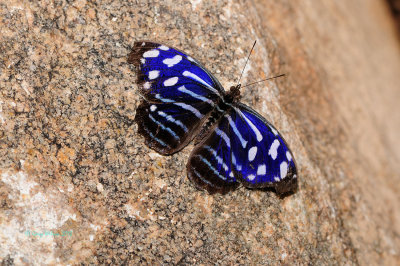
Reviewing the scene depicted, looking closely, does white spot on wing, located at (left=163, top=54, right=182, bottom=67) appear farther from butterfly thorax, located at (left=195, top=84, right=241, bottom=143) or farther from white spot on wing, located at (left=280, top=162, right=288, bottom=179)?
white spot on wing, located at (left=280, top=162, right=288, bottom=179)

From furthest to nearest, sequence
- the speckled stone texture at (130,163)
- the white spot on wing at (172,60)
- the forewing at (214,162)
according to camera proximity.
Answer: the white spot on wing at (172,60) < the forewing at (214,162) < the speckled stone texture at (130,163)

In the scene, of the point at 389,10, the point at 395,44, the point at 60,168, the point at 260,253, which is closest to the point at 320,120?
the point at 260,253

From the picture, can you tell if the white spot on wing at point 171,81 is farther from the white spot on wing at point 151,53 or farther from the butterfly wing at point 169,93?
the white spot on wing at point 151,53

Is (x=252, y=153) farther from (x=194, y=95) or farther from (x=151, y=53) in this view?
(x=151, y=53)

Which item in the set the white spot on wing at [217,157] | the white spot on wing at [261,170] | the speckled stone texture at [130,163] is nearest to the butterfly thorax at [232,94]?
the speckled stone texture at [130,163]

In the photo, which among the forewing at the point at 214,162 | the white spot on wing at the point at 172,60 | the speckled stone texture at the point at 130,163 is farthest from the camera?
the white spot on wing at the point at 172,60

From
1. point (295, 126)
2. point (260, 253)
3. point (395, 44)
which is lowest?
point (395, 44)

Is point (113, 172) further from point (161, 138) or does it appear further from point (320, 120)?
point (320, 120)

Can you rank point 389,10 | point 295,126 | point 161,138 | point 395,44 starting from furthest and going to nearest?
point 389,10 → point 395,44 → point 295,126 → point 161,138
